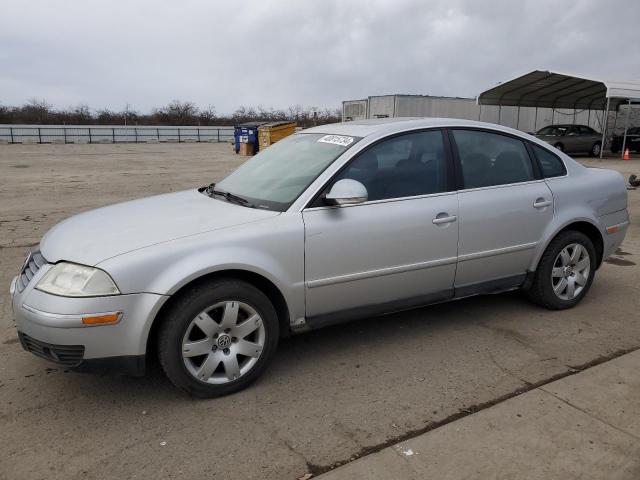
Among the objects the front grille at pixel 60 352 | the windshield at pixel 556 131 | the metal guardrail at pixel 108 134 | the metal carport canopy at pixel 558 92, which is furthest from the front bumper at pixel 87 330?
the metal guardrail at pixel 108 134

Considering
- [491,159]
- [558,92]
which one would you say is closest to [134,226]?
[491,159]

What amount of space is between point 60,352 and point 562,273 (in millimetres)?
3771

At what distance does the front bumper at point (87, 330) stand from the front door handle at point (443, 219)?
6.16ft

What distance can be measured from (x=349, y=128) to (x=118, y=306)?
2121mm

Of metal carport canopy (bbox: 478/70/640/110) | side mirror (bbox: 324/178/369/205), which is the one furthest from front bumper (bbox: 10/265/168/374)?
metal carport canopy (bbox: 478/70/640/110)

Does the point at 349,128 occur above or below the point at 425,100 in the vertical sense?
below

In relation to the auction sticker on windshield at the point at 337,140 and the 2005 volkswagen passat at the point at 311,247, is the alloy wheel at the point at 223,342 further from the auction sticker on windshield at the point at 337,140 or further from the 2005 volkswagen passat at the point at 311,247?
the auction sticker on windshield at the point at 337,140

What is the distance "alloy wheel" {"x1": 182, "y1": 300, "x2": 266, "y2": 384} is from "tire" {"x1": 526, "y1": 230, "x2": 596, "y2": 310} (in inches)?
97.0

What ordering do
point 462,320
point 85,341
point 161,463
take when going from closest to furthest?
point 161,463, point 85,341, point 462,320

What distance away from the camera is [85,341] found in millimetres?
2787

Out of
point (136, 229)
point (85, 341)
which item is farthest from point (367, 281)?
point (85, 341)

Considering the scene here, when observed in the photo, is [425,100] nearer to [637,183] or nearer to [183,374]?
[637,183]

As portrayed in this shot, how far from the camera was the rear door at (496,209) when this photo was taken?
392cm

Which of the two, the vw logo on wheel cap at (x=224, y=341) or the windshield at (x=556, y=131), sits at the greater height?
the windshield at (x=556, y=131)
